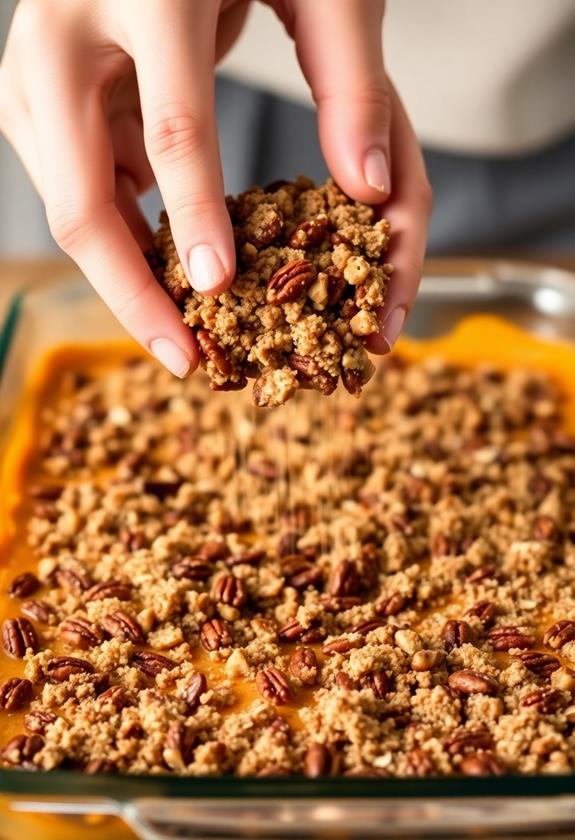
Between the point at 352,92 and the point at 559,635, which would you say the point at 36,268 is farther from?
the point at 559,635

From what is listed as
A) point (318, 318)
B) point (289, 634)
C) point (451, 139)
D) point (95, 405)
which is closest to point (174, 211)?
point (318, 318)

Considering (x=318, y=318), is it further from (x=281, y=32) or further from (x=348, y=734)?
(x=281, y=32)

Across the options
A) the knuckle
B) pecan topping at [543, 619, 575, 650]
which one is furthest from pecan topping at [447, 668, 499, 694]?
the knuckle

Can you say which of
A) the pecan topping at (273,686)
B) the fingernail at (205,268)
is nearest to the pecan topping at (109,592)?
the pecan topping at (273,686)

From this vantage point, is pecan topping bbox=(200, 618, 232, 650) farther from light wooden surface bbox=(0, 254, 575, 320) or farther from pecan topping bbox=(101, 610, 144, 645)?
light wooden surface bbox=(0, 254, 575, 320)

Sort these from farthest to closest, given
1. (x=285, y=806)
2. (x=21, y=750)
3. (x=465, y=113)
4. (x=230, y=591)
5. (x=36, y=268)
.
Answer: (x=36, y=268)
(x=465, y=113)
(x=230, y=591)
(x=21, y=750)
(x=285, y=806)

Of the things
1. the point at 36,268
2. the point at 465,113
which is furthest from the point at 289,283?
the point at 36,268
